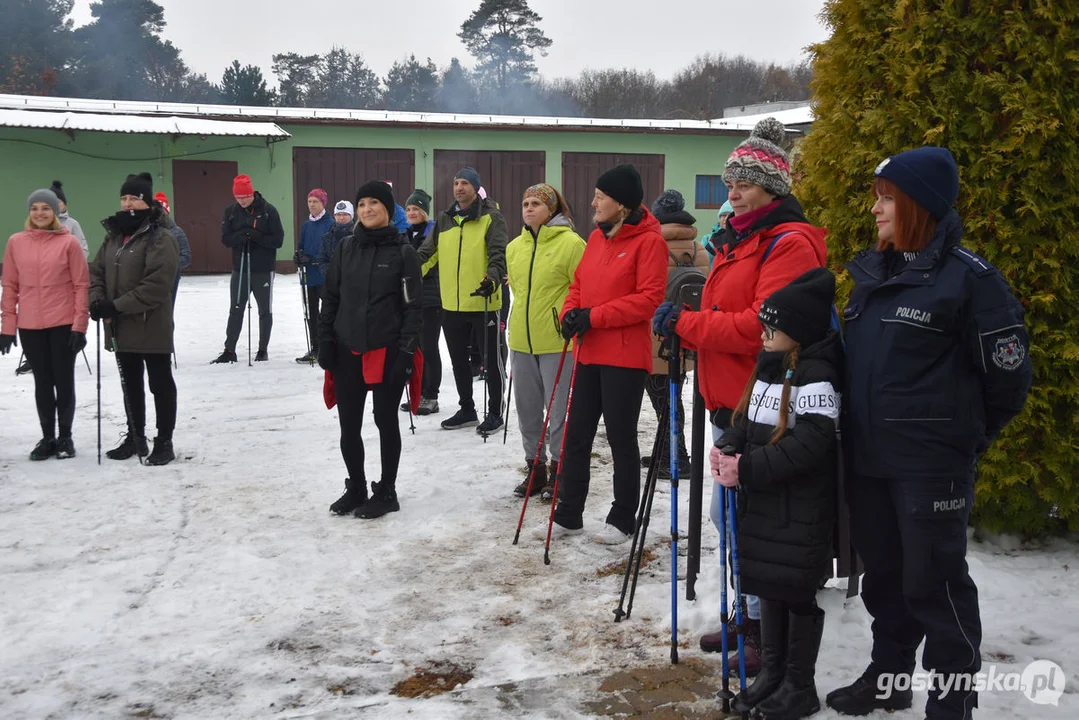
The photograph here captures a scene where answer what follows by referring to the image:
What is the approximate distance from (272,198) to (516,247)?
1563 cm

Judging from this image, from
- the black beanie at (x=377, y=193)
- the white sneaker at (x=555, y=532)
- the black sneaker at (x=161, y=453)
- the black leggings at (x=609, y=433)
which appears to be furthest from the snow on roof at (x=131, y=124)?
the black leggings at (x=609, y=433)

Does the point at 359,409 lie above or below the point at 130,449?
above

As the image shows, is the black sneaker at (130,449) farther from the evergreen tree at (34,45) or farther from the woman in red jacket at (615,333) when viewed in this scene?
the evergreen tree at (34,45)

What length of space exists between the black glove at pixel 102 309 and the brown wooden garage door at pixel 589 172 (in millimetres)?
15776

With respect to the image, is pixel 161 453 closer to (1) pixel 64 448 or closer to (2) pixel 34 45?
(1) pixel 64 448

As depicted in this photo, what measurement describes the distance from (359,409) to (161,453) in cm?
196

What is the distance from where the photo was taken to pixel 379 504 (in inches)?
219

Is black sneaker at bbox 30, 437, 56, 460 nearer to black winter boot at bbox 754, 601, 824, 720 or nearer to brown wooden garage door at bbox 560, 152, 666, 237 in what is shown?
black winter boot at bbox 754, 601, 824, 720

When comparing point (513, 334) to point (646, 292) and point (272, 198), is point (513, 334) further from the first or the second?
point (272, 198)

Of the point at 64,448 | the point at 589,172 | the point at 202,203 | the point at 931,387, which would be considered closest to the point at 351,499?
the point at 64,448

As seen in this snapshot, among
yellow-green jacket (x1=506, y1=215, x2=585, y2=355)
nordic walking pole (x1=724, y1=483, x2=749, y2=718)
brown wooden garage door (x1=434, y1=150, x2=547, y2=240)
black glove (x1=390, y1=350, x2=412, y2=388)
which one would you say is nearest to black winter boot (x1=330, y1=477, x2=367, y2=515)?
black glove (x1=390, y1=350, x2=412, y2=388)

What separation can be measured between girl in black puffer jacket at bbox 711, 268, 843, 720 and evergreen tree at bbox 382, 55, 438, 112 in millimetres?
51957

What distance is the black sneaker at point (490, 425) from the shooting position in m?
7.40

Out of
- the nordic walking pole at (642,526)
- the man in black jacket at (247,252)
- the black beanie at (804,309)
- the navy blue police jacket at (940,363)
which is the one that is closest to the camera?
the navy blue police jacket at (940,363)
